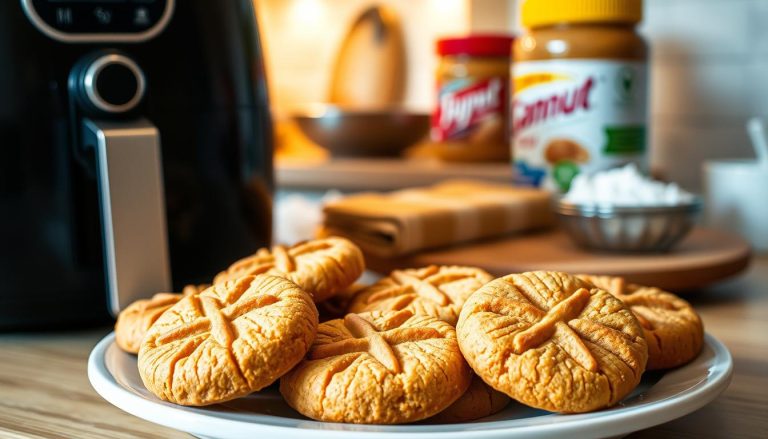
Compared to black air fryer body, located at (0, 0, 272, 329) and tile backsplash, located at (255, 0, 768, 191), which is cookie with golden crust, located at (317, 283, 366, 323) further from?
tile backsplash, located at (255, 0, 768, 191)

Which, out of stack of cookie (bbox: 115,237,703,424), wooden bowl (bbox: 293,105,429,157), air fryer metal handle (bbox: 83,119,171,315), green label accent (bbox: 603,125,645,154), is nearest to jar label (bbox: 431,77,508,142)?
wooden bowl (bbox: 293,105,429,157)

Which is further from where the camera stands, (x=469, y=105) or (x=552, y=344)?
(x=469, y=105)

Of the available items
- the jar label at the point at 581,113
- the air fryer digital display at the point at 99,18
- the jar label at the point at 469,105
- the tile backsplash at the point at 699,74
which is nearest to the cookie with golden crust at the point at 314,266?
the air fryer digital display at the point at 99,18

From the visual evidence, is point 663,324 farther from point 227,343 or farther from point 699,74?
point 699,74

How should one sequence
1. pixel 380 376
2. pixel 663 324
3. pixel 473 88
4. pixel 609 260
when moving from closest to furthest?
pixel 380 376 → pixel 663 324 → pixel 609 260 → pixel 473 88

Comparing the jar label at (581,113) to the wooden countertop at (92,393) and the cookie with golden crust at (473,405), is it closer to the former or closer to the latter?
the wooden countertop at (92,393)

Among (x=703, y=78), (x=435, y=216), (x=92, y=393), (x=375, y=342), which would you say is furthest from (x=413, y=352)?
(x=703, y=78)
